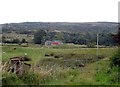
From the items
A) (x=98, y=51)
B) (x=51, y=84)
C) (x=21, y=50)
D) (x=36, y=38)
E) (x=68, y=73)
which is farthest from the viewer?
(x=36, y=38)

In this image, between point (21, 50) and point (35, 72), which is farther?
point (21, 50)

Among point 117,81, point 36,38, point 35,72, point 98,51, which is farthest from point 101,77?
point 36,38

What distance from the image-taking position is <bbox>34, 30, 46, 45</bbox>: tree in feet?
148

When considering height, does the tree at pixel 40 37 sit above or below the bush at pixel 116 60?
below

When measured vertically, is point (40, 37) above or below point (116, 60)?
below

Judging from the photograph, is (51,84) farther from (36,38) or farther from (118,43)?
(36,38)

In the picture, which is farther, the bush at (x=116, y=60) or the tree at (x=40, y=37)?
the tree at (x=40, y=37)

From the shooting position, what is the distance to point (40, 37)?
161ft

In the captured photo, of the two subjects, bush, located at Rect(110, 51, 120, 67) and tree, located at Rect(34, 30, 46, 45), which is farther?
tree, located at Rect(34, 30, 46, 45)

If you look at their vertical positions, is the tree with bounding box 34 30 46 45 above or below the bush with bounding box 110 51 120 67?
below

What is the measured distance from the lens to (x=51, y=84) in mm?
8961

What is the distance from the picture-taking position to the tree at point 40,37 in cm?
4500

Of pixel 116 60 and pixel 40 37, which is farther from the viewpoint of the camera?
pixel 40 37

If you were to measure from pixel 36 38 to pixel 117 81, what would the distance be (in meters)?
39.0
